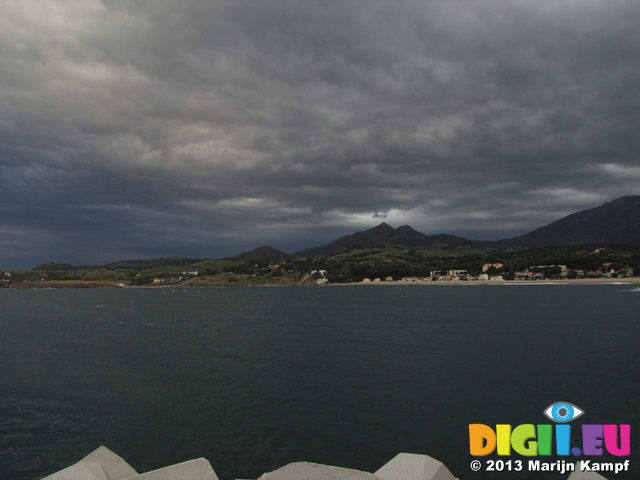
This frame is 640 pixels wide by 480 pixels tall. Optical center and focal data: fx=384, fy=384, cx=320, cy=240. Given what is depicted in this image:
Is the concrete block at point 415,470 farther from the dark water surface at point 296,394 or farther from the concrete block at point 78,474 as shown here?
the concrete block at point 78,474

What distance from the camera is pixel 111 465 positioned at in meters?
12.8

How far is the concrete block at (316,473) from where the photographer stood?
912 centimetres

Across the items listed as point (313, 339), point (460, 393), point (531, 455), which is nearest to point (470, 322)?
point (313, 339)

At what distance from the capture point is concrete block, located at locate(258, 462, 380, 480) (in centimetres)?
912

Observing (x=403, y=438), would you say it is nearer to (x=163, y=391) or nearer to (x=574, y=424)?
(x=574, y=424)

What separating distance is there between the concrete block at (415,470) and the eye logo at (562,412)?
39.9 ft

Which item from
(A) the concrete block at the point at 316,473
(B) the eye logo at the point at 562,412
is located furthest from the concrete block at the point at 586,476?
(B) the eye logo at the point at 562,412

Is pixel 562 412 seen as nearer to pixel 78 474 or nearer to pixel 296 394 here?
pixel 296 394

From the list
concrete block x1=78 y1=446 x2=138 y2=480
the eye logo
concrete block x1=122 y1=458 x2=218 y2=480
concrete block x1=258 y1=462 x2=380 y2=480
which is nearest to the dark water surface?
the eye logo

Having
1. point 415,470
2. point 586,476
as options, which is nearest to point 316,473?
point 415,470

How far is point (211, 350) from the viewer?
4006 centimetres

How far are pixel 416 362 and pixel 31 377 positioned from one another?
31.2 m

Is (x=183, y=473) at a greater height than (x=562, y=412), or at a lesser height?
greater

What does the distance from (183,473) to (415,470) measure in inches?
248
